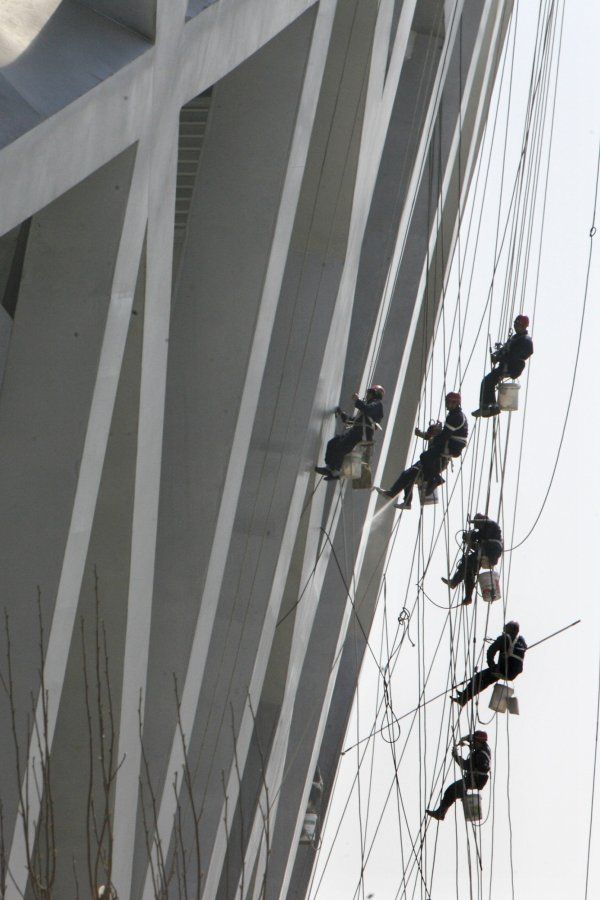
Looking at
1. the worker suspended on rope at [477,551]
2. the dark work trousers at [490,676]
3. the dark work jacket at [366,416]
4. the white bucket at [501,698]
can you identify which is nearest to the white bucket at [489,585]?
the worker suspended on rope at [477,551]

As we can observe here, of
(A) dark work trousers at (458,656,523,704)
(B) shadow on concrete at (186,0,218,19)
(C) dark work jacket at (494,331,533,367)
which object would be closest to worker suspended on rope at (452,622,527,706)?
(A) dark work trousers at (458,656,523,704)

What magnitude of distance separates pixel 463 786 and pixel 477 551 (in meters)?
2.22

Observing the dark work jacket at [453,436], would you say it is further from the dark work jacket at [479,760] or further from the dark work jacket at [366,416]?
the dark work jacket at [479,760]

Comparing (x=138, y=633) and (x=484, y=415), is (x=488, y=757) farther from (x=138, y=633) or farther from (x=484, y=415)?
(x=138, y=633)

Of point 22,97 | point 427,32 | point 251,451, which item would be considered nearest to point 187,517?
point 251,451

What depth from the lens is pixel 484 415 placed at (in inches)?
559

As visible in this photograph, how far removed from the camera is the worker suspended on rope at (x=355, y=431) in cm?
1348

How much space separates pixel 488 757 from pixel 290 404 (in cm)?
362

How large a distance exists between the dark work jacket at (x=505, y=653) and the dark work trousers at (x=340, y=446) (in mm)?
2301

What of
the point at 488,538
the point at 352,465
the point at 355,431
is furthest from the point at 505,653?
the point at 355,431

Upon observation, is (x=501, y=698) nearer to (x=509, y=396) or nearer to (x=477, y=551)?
(x=477, y=551)

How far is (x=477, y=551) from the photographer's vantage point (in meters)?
13.5

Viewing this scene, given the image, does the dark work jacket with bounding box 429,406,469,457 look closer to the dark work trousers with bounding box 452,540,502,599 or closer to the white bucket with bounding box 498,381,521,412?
the white bucket with bounding box 498,381,521,412

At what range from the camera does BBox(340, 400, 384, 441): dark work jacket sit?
44.0ft
